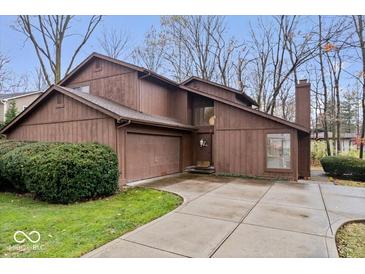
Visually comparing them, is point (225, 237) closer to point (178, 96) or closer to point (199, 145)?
point (199, 145)

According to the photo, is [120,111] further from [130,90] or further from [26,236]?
[26,236]

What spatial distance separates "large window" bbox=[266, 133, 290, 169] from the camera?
35.8 feet

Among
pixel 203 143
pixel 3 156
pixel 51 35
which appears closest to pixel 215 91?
pixel 203 143

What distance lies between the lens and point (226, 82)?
25109 millimetres

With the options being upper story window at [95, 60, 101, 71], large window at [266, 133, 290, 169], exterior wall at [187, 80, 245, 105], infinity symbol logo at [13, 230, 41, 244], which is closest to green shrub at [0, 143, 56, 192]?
infinity symbol logo at [13, 230, 41, 244]

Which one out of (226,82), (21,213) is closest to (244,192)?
(21,213)

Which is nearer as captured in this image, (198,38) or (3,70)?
(3,70)

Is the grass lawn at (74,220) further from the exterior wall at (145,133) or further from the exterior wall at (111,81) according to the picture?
the exterior wall at (111,81)

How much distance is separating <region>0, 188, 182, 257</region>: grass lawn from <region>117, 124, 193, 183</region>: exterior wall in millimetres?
1575

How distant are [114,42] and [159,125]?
1879cm

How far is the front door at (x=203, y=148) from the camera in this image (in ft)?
44.3

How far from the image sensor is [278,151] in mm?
11094
